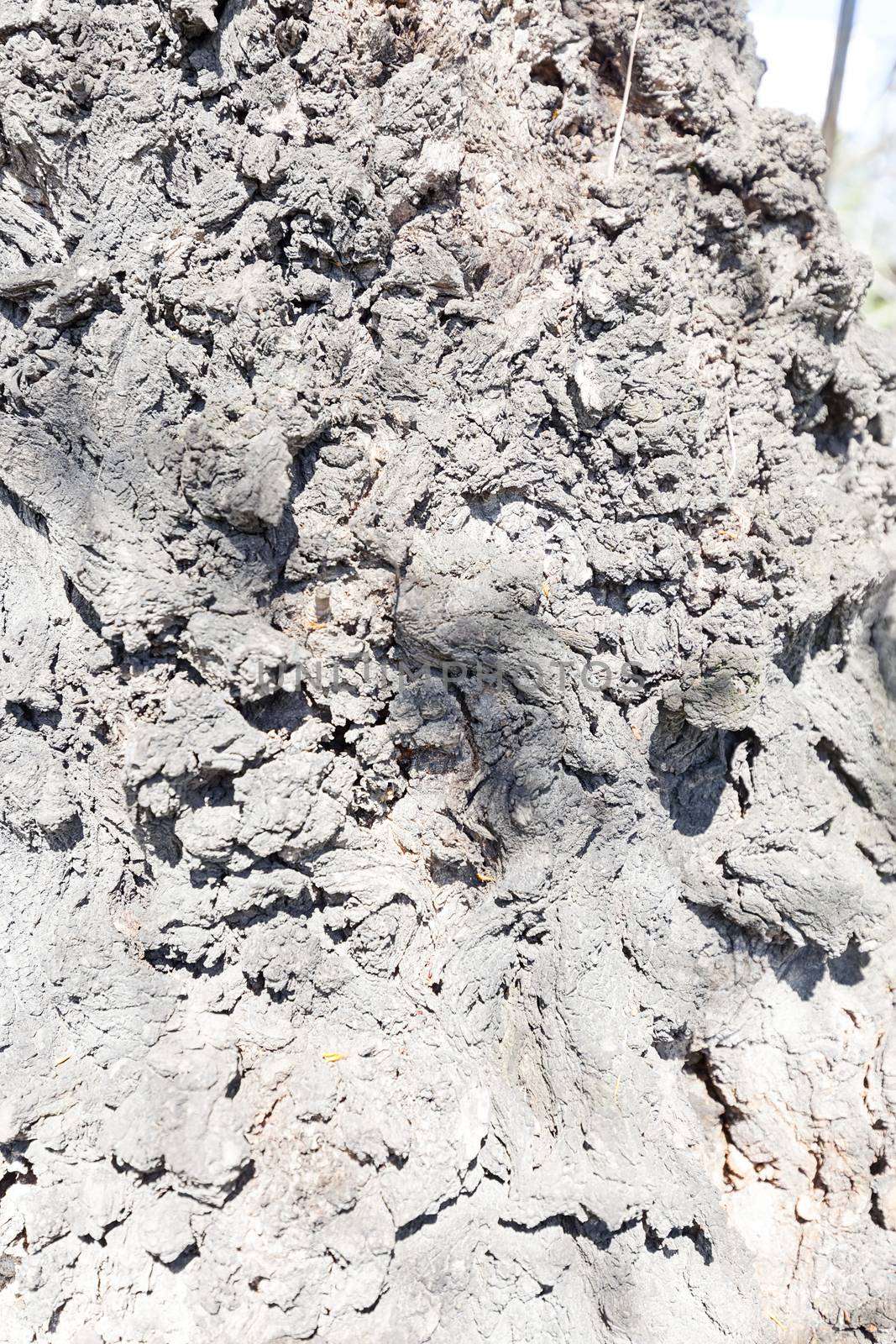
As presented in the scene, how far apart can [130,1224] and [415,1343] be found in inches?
22.1

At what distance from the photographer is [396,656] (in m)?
1.45

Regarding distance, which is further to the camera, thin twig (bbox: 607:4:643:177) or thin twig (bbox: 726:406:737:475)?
thin twig (bbox: 726:406:737:475)

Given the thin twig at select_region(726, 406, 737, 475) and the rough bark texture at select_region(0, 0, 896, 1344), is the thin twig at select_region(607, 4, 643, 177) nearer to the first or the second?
the rough bark texture at select_region(0, 0, 896, 1344)

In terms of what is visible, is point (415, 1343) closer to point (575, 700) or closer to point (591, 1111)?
point (591, 1111)

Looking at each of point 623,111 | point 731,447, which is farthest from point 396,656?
point 623,111

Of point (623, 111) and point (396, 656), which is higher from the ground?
point (623, 111)

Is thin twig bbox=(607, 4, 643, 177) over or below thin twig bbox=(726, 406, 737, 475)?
over

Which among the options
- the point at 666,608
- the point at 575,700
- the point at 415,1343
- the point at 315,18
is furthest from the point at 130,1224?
the point at 315,18

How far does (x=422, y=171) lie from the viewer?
1.30 meters

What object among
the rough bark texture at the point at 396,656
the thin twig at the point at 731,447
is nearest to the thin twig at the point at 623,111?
the rough bark texture at the point at 396,656

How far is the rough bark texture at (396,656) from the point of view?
1.28 metres

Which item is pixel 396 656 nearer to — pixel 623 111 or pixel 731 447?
pixel 731 447

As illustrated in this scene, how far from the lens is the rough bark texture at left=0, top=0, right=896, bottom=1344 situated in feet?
4.21

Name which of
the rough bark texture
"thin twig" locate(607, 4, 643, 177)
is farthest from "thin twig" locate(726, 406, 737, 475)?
"thin twig" locate(607, 4, 643, 177)
